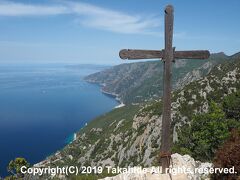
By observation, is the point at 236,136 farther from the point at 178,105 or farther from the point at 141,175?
the point at 178,105

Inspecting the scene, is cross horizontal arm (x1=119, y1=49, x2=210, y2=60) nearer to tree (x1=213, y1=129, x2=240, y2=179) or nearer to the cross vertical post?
the cross vertical post

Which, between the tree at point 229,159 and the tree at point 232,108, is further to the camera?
the tree at point 232,108

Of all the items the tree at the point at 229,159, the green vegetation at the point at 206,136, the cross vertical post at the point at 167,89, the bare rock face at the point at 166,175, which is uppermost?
the cross vertical post at the point at 167,89

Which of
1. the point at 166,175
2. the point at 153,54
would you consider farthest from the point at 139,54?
the point at 166,175

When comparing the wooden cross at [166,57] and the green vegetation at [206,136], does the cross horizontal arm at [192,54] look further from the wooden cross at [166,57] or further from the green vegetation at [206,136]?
the green vegetation at [206,136]

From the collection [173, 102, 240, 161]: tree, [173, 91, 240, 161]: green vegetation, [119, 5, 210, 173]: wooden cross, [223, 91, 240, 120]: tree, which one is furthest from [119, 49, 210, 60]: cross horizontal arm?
[223, 91, 240, 120]: tree

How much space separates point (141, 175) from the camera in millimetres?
Answer: 11469

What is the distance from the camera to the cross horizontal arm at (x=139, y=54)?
9688 mm

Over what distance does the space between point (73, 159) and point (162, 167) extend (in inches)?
4747

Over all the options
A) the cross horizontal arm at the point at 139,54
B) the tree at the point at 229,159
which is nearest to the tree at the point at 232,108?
the tree at the point at 229,159

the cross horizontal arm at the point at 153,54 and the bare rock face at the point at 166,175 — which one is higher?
the cross horizontal arm at the point at 153,54

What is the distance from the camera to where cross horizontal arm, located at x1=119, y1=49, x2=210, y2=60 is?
32.0 feet

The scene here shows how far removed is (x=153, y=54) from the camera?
10.2 metres

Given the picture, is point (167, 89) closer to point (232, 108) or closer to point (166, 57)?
point (166, 57)
